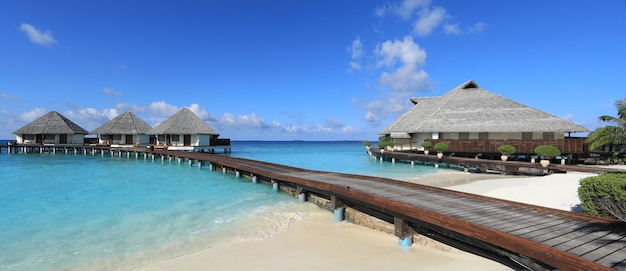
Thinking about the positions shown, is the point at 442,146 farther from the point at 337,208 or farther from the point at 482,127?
the point at 337,208

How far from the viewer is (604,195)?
5.50m

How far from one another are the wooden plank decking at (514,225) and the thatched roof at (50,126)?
52.3 metres

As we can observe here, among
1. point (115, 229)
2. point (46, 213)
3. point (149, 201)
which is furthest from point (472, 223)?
point (46, 213)

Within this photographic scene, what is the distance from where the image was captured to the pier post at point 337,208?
859cm

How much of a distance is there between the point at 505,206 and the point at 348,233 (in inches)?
144

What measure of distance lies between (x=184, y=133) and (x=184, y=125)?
4.97ft

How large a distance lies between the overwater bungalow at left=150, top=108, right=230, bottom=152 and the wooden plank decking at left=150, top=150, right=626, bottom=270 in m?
33.4

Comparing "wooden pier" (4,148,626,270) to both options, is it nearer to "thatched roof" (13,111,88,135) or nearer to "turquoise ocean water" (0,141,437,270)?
"turquoise ocean water" (0,141,437,270)

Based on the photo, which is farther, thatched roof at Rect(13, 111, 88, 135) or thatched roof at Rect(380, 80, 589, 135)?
thatched roof at Rect(13, 111, 88, 135)

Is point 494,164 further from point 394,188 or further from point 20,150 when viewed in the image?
point 20,150

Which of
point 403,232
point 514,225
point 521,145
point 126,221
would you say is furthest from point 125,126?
point 514,225

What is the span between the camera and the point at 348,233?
7.43m

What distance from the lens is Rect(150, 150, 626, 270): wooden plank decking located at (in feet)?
13.1

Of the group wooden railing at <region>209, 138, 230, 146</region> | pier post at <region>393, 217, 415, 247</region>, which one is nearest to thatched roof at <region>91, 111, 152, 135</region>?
wooden railing at <region>209, 138, 230, 146</region>
